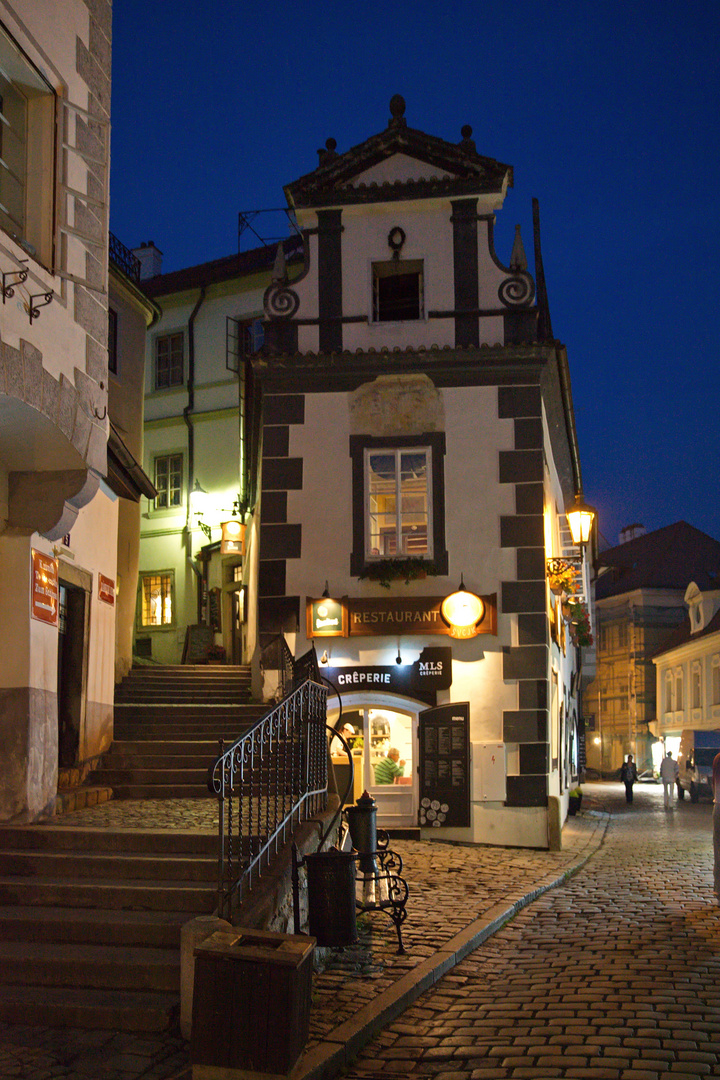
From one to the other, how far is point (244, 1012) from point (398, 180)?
48.8ft

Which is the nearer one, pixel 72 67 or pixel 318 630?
pixel 72 67

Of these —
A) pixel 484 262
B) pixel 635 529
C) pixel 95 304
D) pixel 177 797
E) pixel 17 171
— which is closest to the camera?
pixel 17 171

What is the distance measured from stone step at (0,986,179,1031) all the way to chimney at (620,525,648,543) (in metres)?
65.2

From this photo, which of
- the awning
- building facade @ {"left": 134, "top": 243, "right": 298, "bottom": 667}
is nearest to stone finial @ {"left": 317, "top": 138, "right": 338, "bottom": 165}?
the awning

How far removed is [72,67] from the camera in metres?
8.48

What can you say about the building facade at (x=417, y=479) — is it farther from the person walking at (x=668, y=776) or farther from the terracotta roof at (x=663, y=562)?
the terracotta roof at (x=663, y=562)

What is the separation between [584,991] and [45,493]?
18.7ft

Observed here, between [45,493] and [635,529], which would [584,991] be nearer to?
[45,493]

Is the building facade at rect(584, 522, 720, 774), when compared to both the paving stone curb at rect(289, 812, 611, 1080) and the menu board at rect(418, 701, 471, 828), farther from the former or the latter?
the paving stone curb at rect(289, 812, 611, 1080)

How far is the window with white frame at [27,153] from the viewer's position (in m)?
7.85

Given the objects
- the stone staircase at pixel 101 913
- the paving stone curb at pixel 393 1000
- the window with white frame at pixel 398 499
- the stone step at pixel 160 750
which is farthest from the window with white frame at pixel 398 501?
the stone staircase at pixel 101 913

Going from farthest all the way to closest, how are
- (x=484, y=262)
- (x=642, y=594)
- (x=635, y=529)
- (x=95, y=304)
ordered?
1. (x=635, y=529)
2. (x=642, y=594)
3. (x=484, y=262)
4. (x=95, y=304)

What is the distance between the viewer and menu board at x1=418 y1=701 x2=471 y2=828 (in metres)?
15.8

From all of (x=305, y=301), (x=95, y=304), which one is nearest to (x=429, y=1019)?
(x=95, y=304)
